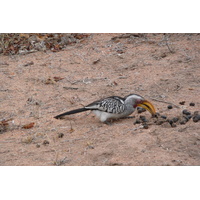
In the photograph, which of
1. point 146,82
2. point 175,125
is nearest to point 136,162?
point 175,125

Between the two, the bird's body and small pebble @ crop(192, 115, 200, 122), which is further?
the bird's body

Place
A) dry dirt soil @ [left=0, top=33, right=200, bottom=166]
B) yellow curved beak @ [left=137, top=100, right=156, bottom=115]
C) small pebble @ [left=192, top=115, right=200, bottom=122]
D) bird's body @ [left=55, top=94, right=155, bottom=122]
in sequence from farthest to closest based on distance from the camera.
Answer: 1. bird's body @ [left=55, top=94, right=155, bottom=122]
2. yellow curved beak @ [left=137, top=100, right=156, bottom=115]
3. small pebble @ [left=192, top=115, right=200, bottom=122]
4. dry dirt soil @ [left=0, top=33, right=200, bottom=166]

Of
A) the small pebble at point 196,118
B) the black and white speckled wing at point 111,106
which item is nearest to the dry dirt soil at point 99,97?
the small pebble at point 196,118

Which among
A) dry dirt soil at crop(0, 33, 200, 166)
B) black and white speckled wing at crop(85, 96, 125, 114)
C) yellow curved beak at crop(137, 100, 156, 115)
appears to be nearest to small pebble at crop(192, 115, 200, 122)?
dry dirt soil at crop(0, 33, 200, 166)

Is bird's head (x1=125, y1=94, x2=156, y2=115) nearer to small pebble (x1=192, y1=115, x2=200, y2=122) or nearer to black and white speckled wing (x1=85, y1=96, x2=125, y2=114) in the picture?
black and white speckled wing (x1=85, y1=96, x2=125, y2=114)

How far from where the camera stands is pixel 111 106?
17.8ft

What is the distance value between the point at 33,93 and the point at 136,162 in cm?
341

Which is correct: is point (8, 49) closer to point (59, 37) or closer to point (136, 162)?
point (59, 37)

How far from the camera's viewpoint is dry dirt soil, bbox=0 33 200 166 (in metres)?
4.36

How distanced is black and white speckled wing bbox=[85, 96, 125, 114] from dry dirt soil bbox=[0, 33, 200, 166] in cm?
20

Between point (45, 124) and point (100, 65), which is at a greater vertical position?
point (100, 65)

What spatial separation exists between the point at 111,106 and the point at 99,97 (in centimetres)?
114

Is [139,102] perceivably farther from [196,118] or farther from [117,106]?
[196,118]

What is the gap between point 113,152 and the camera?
4332 mm
